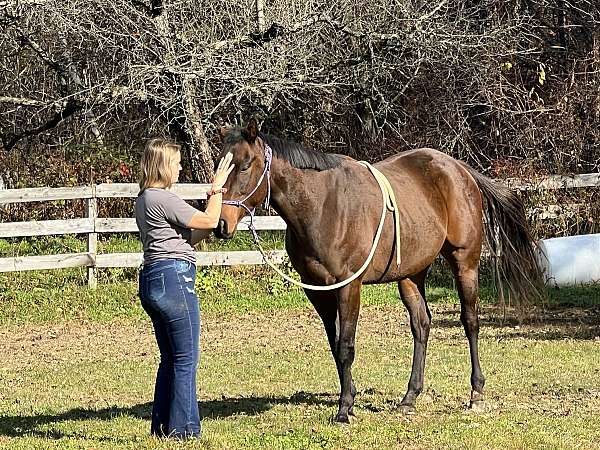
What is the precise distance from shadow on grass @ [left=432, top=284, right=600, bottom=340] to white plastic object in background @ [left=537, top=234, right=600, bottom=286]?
19cm

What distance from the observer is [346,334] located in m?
6.92

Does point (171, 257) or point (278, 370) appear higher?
point (171, 257)

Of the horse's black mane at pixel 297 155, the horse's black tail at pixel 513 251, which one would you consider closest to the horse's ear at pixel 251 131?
the horse's black mane at pixel 297 155

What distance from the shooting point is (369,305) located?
13.9 m

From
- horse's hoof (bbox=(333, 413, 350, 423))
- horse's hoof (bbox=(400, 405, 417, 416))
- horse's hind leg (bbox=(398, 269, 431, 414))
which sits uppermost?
horse's hind leg (bbox=(398, 269, 431, 414))

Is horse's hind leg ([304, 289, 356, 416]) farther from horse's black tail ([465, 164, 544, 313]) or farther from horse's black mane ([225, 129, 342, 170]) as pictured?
horse's black tail ([465, 164, 544, 313])

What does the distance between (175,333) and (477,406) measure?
2.60 metres

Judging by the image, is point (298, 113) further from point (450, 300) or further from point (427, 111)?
point (450, 300)

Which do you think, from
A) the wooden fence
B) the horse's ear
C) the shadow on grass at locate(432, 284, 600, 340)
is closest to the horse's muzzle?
the horse's ear

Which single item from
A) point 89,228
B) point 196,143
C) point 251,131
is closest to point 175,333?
point 251,131

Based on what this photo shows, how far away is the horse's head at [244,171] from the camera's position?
630 cm

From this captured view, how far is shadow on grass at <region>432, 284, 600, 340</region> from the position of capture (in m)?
11.2

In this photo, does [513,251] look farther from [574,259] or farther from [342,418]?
[574,259]

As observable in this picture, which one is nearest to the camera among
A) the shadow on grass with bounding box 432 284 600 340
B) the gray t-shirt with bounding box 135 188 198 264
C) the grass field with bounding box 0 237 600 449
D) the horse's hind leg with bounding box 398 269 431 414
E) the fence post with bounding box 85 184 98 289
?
the gray t-shirt with bounding box 135 188 198 264
